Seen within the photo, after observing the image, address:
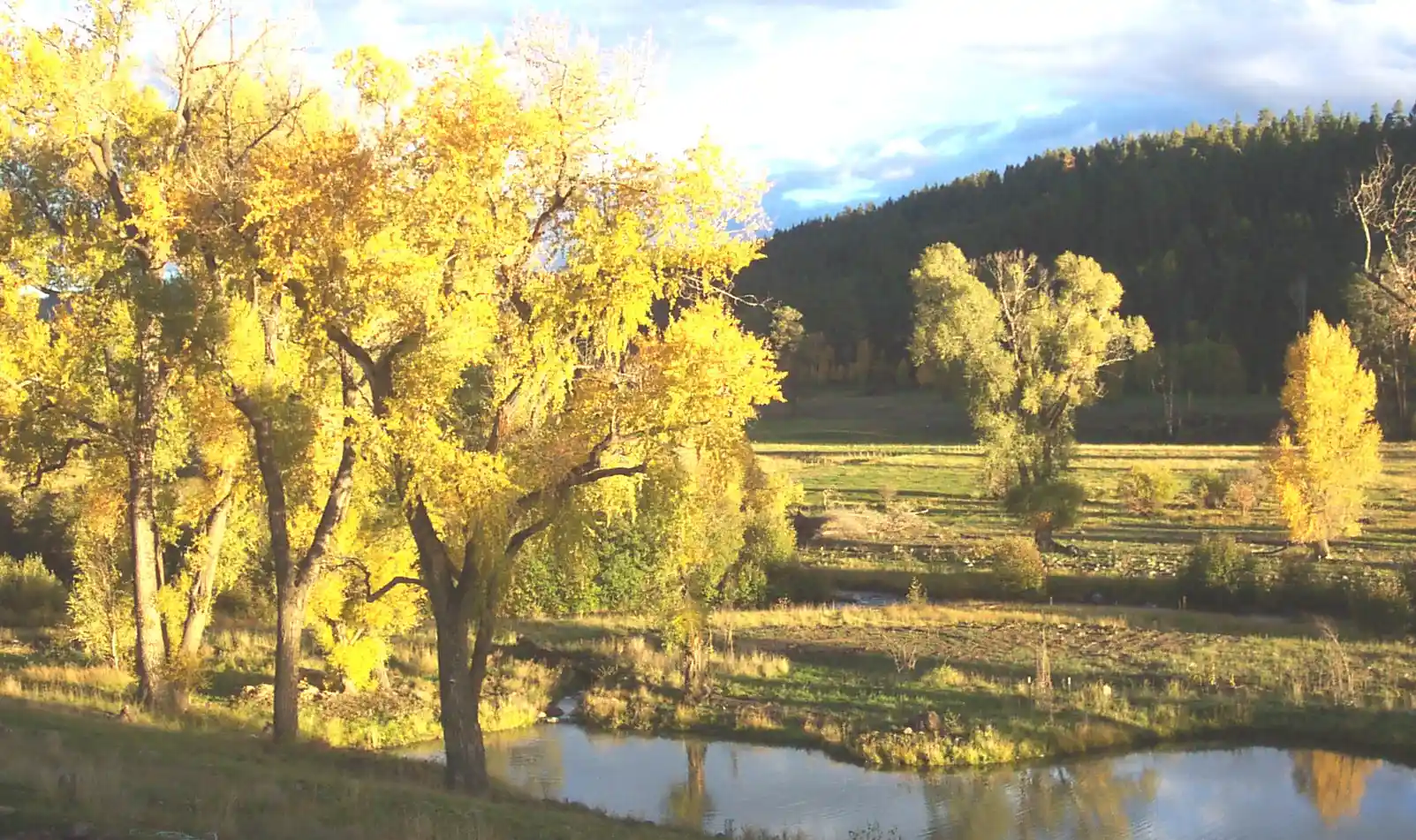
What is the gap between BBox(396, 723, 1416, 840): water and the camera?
855 inches

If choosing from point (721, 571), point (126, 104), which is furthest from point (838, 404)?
point (126, 104)

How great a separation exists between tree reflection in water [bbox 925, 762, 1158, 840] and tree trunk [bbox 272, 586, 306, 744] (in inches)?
446

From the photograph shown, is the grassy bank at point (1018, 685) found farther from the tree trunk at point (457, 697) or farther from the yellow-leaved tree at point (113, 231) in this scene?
the yellow-leaved tree at point (113, 231)

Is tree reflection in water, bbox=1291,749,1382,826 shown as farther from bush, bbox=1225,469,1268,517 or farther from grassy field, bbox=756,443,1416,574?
bush, bbox=1225,469,1268,517

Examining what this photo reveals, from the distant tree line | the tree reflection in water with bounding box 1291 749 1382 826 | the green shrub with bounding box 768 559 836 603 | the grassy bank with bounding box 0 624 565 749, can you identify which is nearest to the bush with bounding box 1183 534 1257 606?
the green shrub with bounding box 768 559 836 603

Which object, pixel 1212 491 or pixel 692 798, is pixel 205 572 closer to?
pixel 692 798

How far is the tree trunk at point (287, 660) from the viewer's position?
1864 cm

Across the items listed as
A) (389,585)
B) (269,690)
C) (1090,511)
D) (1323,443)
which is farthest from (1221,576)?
(389,585)

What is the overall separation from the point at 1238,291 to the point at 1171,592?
11142cm

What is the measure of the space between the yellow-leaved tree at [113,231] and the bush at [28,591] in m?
26.6

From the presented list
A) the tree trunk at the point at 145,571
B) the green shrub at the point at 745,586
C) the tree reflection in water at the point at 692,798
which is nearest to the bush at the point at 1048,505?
the green shrub at the point at 745,586

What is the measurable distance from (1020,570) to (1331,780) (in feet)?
66.5

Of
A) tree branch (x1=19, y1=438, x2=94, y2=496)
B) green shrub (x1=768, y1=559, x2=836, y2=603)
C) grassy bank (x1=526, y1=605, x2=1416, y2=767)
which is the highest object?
tree branch (x1=19, y1=438, x2=94, y2=496)

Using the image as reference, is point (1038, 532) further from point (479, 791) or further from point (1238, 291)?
point (1238, 291)
